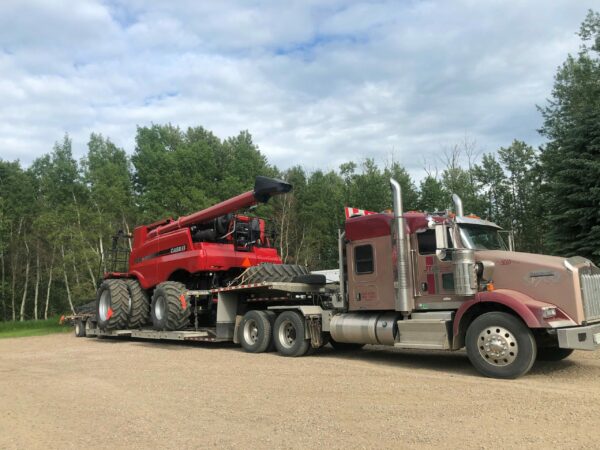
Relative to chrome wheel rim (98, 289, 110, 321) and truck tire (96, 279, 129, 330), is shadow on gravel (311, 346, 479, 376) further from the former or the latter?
chrome wheel rim (98, 289, 110, 321)

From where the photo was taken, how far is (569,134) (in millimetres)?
18172

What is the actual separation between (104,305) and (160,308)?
3057 millimetres

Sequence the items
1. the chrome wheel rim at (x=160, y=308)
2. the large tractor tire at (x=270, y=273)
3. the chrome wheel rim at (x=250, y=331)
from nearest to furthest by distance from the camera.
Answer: the chrome wheel rim at (x=250, y=331) → the large tractor tire at (x=270, y=273) → the chrome wheel rim at (x=160, y=308)

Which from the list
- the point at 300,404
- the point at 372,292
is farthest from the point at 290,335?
the point at 300,404

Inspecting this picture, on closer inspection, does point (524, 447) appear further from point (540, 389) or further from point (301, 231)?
point (301, 231)

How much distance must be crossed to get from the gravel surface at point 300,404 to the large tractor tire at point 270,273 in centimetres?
224

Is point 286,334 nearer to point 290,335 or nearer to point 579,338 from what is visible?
point 290,335

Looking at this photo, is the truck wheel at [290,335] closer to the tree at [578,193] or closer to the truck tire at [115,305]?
the truck tire at [115,305]

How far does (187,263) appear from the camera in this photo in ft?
45.7

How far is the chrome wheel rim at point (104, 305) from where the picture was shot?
628 inches

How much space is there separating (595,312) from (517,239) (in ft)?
87.6

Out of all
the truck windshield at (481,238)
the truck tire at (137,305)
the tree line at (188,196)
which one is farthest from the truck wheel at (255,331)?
the tree line at (188,196)

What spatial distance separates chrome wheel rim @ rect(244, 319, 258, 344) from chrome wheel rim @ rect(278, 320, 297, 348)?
2.95 feet

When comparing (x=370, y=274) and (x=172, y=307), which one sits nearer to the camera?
(x=370, y=274)
